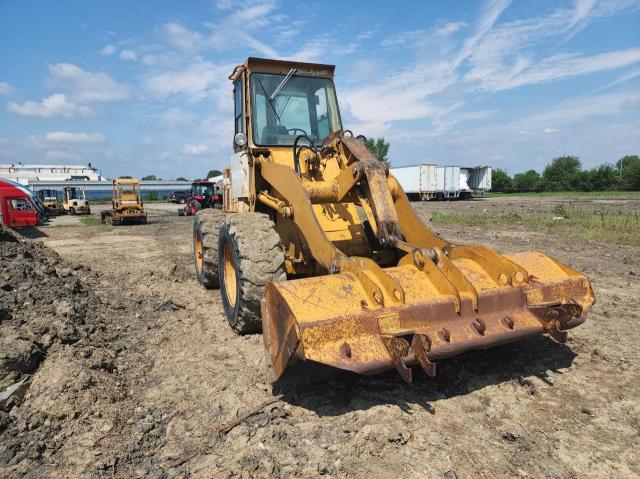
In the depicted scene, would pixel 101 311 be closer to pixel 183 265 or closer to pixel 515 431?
pixel 183 265

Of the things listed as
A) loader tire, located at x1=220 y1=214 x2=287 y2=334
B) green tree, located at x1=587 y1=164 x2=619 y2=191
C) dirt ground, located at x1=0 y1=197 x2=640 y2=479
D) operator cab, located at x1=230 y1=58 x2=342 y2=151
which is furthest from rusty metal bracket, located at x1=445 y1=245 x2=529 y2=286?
green tree, located at x1=587 y1=164 x2=619 y2=191

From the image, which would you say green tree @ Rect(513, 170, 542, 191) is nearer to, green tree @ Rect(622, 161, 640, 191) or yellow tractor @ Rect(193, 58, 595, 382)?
green tree @ Rect(622, 161, 640, 191)

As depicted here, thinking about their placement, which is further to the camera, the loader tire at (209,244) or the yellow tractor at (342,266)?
the loader tire at (209,244)

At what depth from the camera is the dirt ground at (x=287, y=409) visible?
8.94ft

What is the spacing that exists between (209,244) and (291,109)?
228 cm

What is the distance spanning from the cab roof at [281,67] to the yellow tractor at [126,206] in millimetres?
20382

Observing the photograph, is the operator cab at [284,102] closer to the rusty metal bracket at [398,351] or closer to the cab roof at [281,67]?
the cab roof at [281,67]

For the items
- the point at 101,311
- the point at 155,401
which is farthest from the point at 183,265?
the point at 155,401

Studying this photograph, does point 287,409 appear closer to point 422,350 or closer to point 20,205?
point 422,350

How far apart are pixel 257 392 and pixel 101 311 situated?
330cm

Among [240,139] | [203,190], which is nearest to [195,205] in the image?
[203,190]

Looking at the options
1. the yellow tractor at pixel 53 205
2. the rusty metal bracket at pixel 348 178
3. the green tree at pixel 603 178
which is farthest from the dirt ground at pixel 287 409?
the green tree at pixel 603 178

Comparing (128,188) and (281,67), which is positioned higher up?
(281,67)

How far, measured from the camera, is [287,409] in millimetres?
3322
